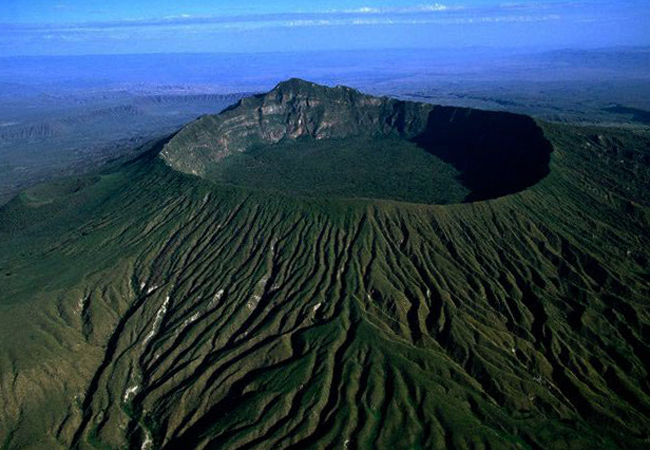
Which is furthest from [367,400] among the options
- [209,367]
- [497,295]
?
[497,295]

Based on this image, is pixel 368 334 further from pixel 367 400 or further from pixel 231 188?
pixel 231 188

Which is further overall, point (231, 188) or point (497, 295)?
point (231, 188)

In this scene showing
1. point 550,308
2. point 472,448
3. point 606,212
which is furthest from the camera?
point 606,212

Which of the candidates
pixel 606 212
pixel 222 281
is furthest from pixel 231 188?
pixel 606 212

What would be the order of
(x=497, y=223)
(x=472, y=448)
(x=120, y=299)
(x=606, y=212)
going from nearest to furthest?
(x=472, y=448), (x=120, y=299), (x=497, y=223), (x=606, y=212)

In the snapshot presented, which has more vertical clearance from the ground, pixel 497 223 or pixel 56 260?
pixel 497 223

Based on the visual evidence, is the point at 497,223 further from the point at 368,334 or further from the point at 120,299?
the point at 120,299
